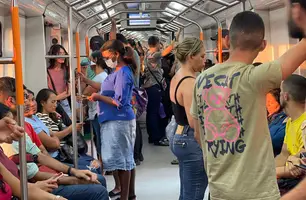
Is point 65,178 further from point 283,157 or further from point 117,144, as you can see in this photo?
point 283,157

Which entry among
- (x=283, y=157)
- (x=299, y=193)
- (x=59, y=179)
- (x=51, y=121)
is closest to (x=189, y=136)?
(x=283, y=157)

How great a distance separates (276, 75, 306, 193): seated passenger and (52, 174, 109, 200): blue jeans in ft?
4.11

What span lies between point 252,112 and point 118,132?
96.3 inches

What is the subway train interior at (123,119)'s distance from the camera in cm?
211

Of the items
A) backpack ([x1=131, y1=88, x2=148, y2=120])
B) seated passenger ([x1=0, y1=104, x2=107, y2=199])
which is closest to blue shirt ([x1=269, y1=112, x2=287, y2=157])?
seated passenger ([x1=0, y1=104, x2=107, y2=199])

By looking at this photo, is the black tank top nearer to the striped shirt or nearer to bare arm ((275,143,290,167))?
bare arm ((275,143,290,167))

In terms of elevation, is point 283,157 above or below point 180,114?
below

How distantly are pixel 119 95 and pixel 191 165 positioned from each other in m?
1.36

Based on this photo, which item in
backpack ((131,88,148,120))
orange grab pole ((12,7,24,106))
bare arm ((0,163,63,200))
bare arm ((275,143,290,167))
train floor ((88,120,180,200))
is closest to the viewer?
orange grab pole ((12,7,24,106))

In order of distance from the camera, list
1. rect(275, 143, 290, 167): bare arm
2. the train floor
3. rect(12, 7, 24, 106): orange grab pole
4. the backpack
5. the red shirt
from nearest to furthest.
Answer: rect(12, 7, 24, 106): orange grab pole, rect(275, 143, 290, 167): bare arm, the red shirt, the train floor, the backpack

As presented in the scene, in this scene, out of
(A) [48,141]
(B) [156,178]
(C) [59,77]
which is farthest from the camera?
(C) [59,77]

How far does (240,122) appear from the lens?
2.05 meters

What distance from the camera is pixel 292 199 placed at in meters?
1.38

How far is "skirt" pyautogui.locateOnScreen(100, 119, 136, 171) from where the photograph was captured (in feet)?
14.3
